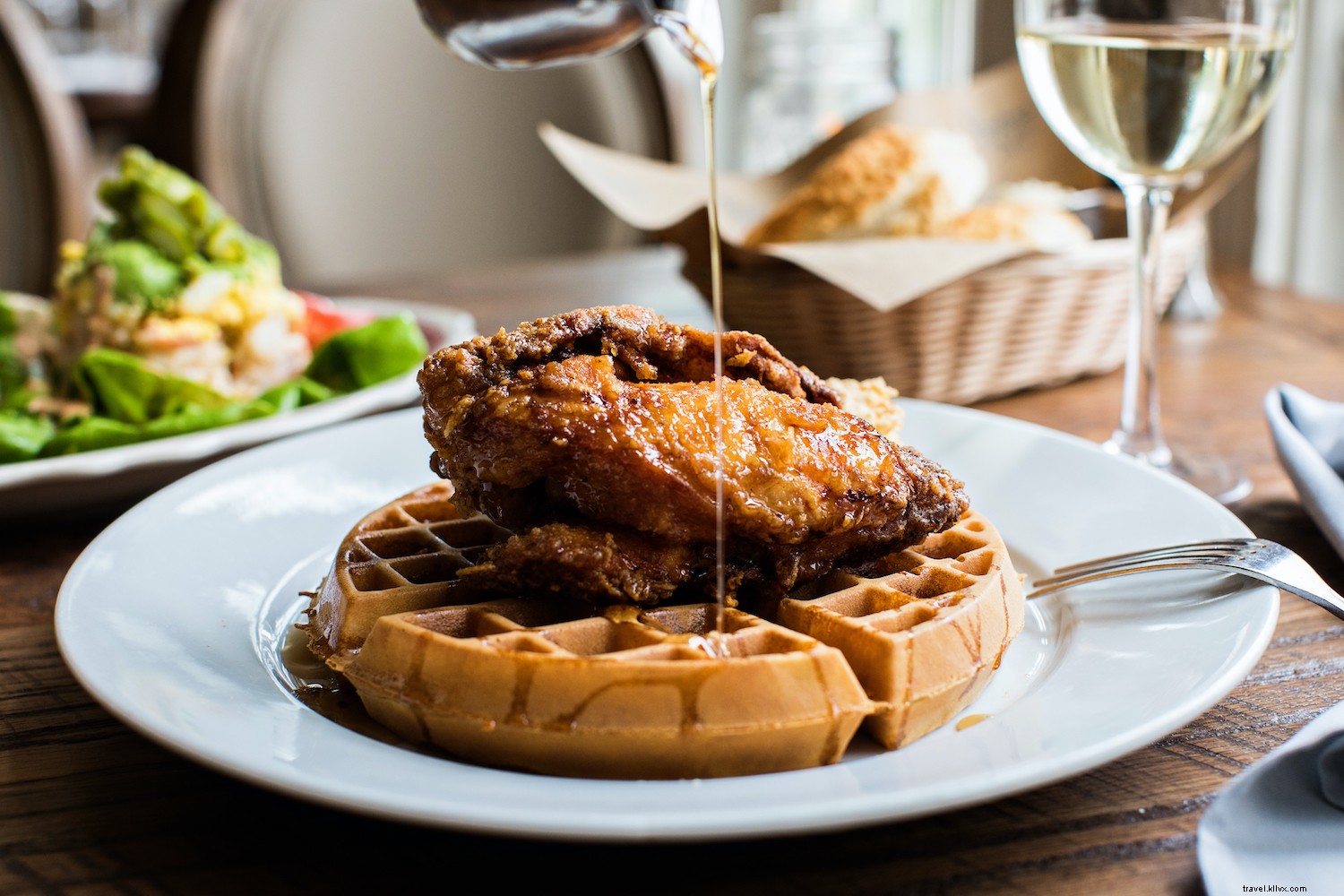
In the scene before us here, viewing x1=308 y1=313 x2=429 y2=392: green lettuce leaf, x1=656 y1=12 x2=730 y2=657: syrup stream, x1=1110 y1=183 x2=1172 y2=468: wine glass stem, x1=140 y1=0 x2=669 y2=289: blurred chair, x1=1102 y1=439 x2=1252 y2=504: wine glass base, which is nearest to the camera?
x1=656 y1=12 x2=730 y2=657: syrup stream

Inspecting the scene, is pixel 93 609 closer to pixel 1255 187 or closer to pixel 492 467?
pixel 492 467

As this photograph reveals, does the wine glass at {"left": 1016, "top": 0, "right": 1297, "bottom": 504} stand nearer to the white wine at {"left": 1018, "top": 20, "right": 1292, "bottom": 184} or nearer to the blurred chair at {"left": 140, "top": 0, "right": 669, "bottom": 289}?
the white wine at {"left": 1018, "top": 20, "right": 1292, "bottom": 184}

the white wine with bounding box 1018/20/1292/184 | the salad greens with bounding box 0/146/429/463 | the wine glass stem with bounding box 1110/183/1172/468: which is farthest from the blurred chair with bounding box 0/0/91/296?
the wine glass stem with bounding box 1110/183/1172/468

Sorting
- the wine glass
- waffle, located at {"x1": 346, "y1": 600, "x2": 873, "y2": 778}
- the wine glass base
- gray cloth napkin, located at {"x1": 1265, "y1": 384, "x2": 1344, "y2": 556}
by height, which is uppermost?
the wine glass

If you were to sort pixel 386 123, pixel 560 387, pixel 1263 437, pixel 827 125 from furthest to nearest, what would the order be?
pixel 827 125 < pixel 386 123 < pixel 1263 437 < pixel 560 387

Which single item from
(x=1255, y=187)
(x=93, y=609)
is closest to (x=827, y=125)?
(x=1255, y=187)

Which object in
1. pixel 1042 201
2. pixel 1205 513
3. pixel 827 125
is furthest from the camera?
pixel 827 125

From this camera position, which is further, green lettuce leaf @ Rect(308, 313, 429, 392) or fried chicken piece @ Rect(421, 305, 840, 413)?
green lettuce leaf @ Rect(308, 313, 429, 392)
